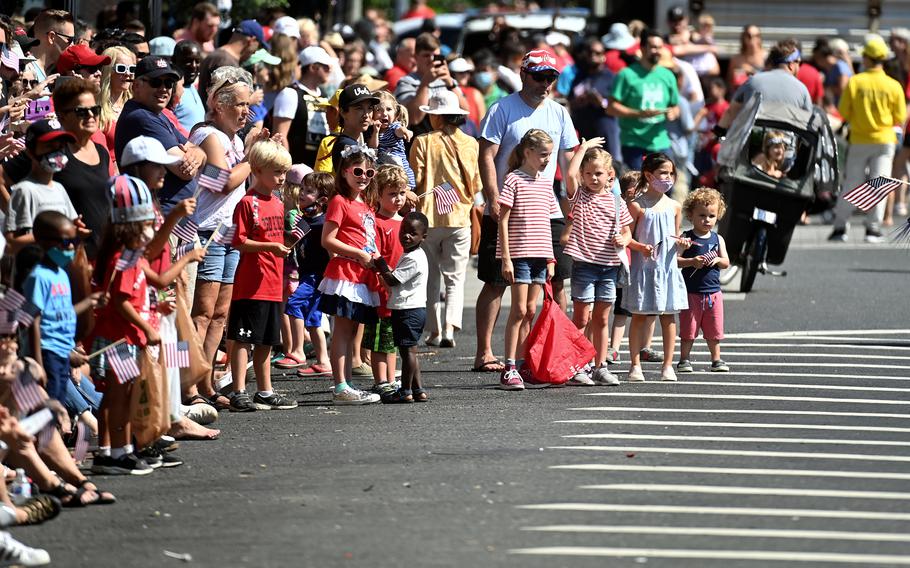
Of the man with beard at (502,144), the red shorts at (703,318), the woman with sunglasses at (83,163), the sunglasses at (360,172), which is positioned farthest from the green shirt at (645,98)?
the woman with sunglasses at (83,163)

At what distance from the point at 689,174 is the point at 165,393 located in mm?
15465

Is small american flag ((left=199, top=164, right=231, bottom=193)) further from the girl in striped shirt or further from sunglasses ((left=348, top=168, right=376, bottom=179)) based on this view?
the girl in striped shirt

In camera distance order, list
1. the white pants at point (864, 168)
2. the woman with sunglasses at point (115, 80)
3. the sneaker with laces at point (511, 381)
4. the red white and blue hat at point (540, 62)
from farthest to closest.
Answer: the white pants at point (864, 168), the red white and blue hat at point (540, 62), the sneaker with laces at point (511, 381), the woman with sunglasses at point (115, 80)

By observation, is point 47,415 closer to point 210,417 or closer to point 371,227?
point 210,417

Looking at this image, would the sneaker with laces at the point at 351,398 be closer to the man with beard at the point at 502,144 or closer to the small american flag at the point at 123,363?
the man with beard at the point at 502,144

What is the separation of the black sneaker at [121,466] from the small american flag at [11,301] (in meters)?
1.37

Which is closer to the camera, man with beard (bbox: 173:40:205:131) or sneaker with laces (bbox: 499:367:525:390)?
sneaker with laces (bbox: 499:367:525:390)

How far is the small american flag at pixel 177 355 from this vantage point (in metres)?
9.23

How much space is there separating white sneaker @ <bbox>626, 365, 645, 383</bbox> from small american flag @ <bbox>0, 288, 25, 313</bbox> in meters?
5.19

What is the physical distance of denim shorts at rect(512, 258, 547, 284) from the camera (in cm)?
1199

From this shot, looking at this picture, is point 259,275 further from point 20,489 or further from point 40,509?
point 40,509

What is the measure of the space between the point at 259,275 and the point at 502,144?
2.42 meters

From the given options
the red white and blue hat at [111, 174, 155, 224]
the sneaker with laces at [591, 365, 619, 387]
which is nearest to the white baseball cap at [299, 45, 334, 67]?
the sneaker with laces at [591, 365, 619, 387]

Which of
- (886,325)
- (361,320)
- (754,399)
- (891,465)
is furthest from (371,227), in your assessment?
(886,325)
